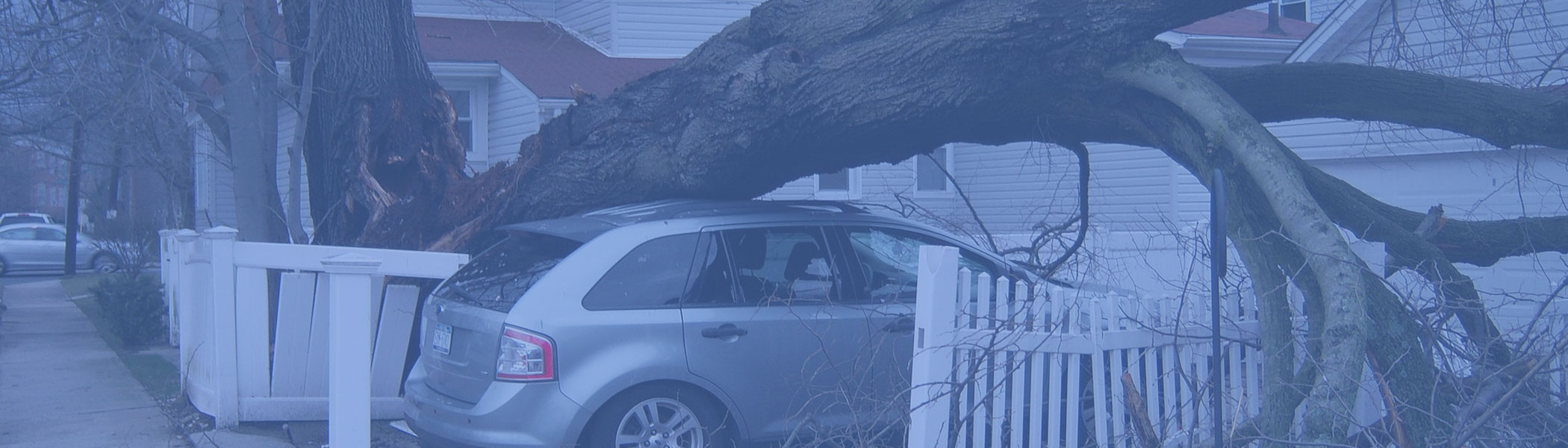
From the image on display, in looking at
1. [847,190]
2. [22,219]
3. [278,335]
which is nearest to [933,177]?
[847,190]

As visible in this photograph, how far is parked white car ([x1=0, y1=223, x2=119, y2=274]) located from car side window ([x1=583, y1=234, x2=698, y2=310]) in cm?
2786

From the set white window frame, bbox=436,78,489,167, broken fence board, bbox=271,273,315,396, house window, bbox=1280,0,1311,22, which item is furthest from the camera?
house window, bbox=1280,0,1311,22

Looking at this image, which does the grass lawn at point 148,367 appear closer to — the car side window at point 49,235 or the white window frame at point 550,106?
the white window frame at point 550,106

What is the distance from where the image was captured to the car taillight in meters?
5.32

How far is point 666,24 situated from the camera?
60.0 feet

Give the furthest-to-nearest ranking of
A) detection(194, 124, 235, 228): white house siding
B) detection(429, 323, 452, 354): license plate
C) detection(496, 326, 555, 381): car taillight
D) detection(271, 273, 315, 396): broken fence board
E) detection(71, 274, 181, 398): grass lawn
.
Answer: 1. detection(194, 124, 235, 228): white house siding
2. detection(71, 274, 181, 398): grass lawn
3. detection(271, 273, 315, 396): broken fence board
4. detection(429, 323, 452, 354): license plate
5. detection(496, 326, 555, 381): car taillight

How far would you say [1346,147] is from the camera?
12508 millimetres

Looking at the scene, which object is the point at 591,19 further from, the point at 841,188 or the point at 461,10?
the point at 841,188

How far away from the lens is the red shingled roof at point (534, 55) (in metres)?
16.6

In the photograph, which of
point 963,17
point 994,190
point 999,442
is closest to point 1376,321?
point 999,442

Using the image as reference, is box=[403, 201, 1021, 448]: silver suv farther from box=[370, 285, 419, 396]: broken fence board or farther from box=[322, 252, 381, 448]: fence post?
box=[370, 285, 419, 396]: broken fence board

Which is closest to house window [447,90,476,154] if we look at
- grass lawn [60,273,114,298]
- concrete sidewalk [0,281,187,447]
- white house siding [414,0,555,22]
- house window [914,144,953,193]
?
white house siding [414,0,555,22]

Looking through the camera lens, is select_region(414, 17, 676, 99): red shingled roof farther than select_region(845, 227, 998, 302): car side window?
Yes

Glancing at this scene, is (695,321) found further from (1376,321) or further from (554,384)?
(1376,321)
